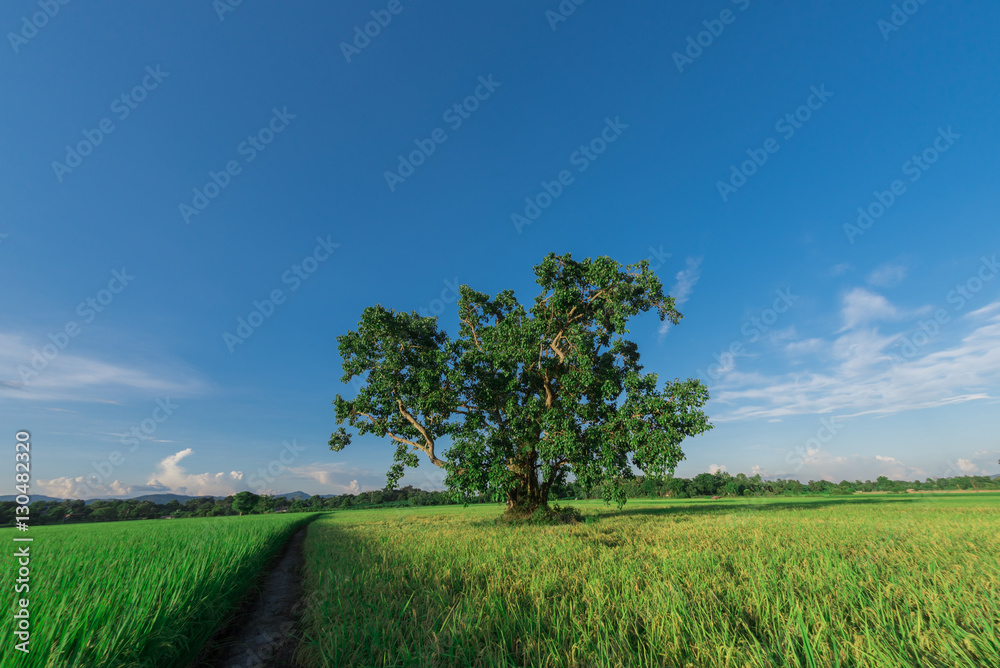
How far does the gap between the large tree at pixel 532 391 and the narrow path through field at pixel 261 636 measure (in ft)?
30.1

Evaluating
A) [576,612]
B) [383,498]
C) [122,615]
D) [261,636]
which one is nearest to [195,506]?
[383,498]

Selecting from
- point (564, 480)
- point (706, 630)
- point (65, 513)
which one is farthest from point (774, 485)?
point (65, 513)

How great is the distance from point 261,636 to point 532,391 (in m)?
14.8

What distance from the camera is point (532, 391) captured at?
18516 millimetres

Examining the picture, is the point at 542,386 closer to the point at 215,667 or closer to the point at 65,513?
the point at 215,667

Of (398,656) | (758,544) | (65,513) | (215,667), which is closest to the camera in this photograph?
(398,656)

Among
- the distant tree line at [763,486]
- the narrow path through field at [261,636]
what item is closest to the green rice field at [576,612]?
the narrow path through field at [261,636]

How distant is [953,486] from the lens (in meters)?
83.4

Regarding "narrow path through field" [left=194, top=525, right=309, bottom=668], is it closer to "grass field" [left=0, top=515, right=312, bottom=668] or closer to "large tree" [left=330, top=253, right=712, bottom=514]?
"grass field" [left=0, top=515, right=312, bottom=668]

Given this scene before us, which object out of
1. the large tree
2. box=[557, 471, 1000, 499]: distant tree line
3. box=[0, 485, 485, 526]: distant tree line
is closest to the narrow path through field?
the large tree

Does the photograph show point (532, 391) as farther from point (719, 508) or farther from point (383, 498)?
point (383, 498)

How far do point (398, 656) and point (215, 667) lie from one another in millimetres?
2633

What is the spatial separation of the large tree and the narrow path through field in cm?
917

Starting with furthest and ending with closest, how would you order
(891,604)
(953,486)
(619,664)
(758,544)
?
(953,486), (758,544), (891,604), (619,664)
